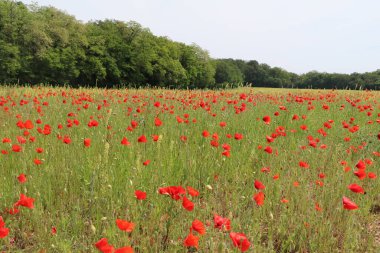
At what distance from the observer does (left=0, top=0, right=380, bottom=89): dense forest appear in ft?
117

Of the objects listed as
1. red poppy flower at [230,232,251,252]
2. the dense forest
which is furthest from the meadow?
the dense forest

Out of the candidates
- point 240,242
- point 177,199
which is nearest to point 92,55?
point 177,199

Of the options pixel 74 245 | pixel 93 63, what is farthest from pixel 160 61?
pixel 74 245

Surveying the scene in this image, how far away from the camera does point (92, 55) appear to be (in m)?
44.5

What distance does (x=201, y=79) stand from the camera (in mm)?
63938

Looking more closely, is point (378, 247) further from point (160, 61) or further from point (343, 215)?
point (160, 61)

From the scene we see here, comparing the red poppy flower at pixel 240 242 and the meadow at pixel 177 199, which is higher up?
the red poppy flower at pixel 240 242

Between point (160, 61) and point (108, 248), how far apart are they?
5054 cm

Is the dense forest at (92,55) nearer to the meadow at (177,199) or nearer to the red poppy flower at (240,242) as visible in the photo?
the meadow at (177,199)

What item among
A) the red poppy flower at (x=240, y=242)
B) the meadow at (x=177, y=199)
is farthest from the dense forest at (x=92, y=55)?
the red poppy flower at (x=240, y=242)

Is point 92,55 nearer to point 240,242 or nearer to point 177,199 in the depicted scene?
point 177,199

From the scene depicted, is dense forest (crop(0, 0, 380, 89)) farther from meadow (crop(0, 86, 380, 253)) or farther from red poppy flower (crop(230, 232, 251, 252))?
red poppy flower (crop(230, 232, 251, 252))

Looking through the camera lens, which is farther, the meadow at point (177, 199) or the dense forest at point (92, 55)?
the dense forest at point (92, 55)

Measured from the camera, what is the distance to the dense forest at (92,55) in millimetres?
35812
